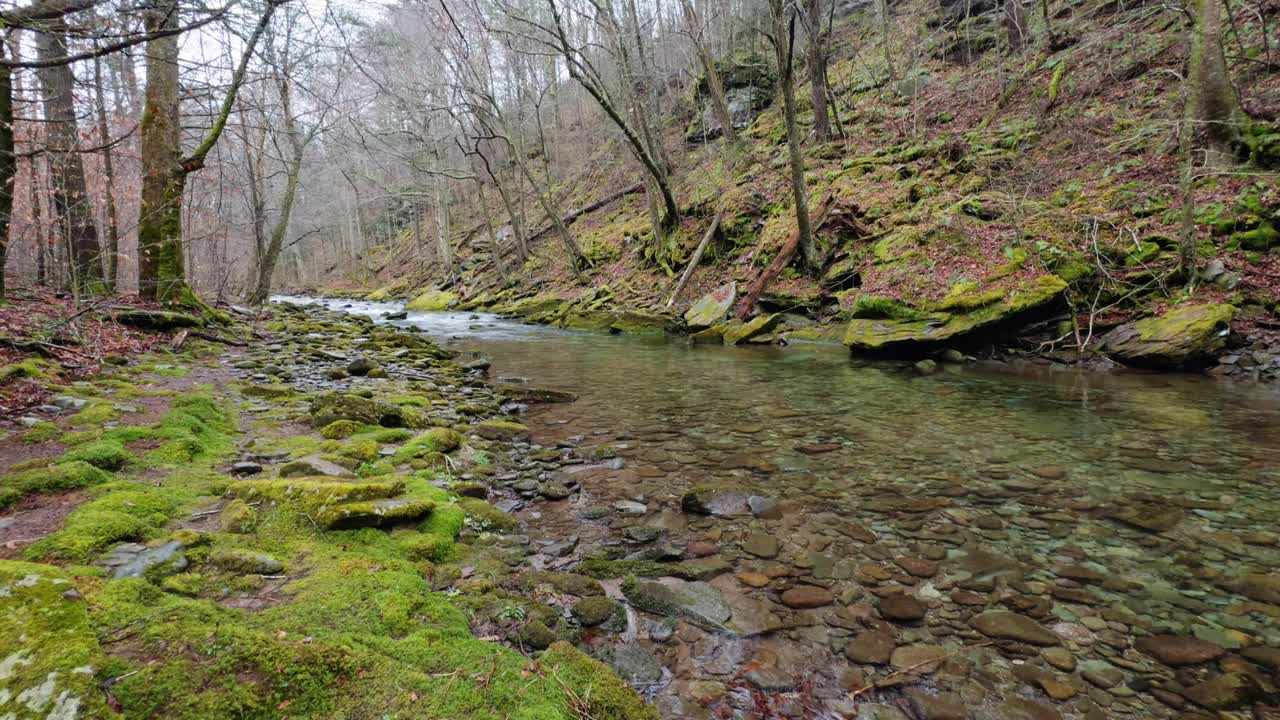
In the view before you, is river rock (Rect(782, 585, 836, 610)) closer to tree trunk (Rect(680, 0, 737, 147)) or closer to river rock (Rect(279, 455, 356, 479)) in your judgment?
river rock (Rect(279, 455, 356, 479))

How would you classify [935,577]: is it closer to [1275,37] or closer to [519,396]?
[519,396]

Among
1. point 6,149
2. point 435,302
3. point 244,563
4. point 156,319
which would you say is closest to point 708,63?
point 435,302

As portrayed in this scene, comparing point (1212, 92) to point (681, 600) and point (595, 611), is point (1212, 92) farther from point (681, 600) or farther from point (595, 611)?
point (595, 611)

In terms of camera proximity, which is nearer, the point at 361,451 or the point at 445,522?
the point at 445,522

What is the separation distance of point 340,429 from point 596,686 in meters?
4.15

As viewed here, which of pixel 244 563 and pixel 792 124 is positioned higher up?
pixel 792 124

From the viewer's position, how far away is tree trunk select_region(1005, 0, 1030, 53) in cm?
1777

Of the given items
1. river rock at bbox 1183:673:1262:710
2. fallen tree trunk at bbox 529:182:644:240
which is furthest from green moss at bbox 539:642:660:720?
fallen tree trunk at bbox 529:182:644:240

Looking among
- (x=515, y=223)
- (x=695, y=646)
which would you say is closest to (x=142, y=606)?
(x=695, y=646)

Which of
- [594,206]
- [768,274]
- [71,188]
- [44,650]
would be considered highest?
[594,206]

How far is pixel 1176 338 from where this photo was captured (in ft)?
25.8

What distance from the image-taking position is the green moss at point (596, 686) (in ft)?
6.63

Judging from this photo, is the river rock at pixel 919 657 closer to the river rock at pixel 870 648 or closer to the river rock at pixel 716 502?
the river rock at pixel 870 648

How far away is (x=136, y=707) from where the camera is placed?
1.51 meters
